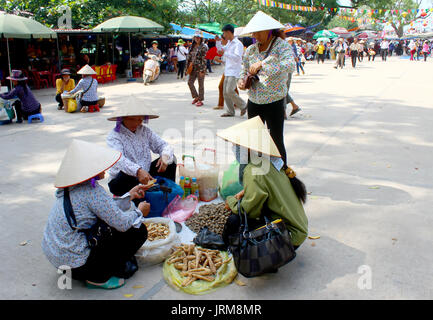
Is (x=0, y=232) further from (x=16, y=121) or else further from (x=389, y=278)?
(x=16, y=121)

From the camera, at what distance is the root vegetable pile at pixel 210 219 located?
11.7ft

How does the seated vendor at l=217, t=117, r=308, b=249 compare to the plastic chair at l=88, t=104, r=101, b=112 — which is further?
the plastic chair at l=88, t=104, r=101, b=112

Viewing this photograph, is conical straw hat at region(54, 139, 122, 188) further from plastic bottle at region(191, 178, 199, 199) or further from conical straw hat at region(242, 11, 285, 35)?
conical straw hat at region(242, 11, 285, 35)

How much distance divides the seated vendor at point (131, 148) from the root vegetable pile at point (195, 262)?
2.48 ft

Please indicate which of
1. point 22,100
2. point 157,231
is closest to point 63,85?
point 22,100

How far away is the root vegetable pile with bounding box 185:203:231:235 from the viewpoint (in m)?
3.56

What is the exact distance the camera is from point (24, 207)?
4.09 m

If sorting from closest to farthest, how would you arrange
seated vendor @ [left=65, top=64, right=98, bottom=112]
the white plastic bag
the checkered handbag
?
the checkered handbag, the white plastic bag, seated vendor @ [left=65, top=64, right=98, bottom=112]

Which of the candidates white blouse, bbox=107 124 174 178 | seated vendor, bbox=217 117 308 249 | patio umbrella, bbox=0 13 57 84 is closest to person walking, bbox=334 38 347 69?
patio umbrella, bbox=0 13 57 84

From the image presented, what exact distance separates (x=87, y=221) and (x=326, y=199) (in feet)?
8.63

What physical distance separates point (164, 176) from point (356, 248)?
76.1 inches

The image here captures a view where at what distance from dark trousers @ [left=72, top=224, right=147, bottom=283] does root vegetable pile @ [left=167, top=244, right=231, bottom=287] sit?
1.22 ft

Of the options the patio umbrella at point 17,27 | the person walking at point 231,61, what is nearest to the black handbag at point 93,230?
the person walking at point 231,61

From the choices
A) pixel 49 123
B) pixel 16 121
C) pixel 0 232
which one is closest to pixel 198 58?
pixel 49 123
